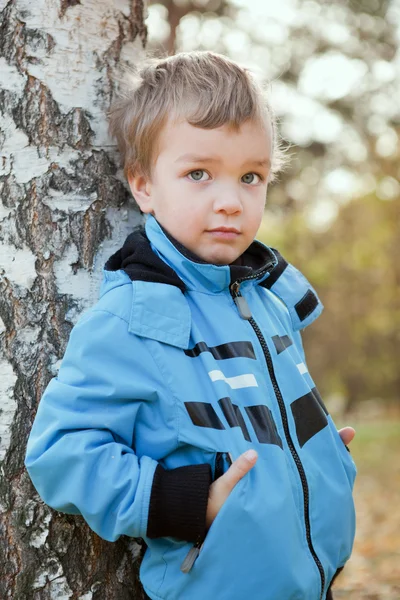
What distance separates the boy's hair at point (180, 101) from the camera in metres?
1.90

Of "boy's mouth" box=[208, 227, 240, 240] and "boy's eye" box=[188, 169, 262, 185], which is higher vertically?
"boy's eye" box=[188, 169, 262, 185]

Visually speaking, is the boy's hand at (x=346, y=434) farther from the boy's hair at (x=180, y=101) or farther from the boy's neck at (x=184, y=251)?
the boy's hair at (x=180, y=101)

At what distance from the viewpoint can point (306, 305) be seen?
2.25 m

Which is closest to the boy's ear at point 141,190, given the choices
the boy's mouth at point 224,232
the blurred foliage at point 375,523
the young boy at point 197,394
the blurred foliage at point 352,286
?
the young boy at point 197,394

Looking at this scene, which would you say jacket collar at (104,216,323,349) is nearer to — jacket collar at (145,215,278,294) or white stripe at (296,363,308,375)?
jacket collar at (145,215,278,294)

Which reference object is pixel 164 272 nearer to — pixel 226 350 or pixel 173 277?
pixel 173 277

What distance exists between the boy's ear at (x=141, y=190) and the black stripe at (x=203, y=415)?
63 cm

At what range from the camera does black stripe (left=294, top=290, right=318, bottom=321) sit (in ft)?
7.31

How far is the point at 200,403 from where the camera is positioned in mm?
1748

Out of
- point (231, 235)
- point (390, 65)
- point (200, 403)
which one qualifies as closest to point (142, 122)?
point (231, 235)

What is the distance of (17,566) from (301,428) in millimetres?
863

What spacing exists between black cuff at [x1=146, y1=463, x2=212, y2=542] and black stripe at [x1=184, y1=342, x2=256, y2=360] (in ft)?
1.08

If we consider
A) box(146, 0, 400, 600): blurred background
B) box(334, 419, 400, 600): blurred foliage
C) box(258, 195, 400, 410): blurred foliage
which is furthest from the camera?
box(258, 195, 400, 410): blurred foliage

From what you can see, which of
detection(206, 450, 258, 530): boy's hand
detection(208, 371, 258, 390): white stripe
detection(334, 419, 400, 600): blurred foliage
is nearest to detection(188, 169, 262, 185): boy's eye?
detection(208, 371, 258, 390): white stripe
